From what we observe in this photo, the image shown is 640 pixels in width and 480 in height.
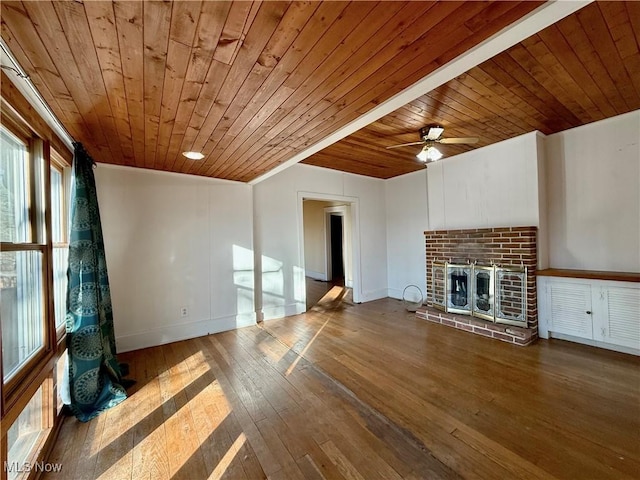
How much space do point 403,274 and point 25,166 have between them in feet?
17.5

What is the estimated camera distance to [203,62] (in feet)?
4.52

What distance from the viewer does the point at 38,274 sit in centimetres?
185

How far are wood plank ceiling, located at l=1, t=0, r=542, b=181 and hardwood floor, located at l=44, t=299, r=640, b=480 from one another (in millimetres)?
2291

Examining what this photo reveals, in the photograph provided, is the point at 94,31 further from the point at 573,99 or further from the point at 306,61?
the point at 573,99

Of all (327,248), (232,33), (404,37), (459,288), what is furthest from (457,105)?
(327,248)

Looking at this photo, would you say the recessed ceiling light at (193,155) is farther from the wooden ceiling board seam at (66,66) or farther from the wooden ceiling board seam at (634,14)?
the wooden ceiling board seam at (634,14)

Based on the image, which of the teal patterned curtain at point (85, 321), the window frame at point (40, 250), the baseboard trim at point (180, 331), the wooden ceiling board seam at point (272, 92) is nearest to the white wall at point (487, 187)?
the wooden ceiling board seam at point (272, 92)

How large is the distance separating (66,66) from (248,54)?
3.19 ft

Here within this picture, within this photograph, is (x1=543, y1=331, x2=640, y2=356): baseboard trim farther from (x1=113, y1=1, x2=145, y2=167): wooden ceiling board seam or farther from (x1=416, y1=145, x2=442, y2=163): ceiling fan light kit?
(x1=113, y1=1, x2=145, y2=167): wooden ceiling board seam

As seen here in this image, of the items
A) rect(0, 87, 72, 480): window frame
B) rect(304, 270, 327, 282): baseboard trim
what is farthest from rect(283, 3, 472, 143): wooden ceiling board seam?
rect(304, 270, 327, 282): baseboard trim

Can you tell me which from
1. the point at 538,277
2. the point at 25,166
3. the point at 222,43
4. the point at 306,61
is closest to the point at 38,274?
the point at 25,166

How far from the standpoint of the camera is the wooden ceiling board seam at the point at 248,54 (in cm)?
109

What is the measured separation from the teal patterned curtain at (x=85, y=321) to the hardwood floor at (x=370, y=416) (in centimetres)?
15

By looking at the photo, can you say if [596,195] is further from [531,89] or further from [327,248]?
[327,248]
